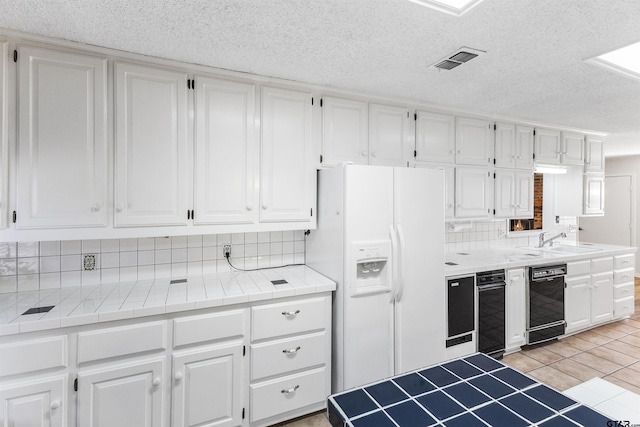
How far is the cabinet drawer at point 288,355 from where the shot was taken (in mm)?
2059

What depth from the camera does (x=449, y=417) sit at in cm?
97

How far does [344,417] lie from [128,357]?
1.39 m

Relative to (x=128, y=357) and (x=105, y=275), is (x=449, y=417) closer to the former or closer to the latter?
(x=128, y=357)

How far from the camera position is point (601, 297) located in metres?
3.79

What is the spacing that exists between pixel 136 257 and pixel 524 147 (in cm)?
411

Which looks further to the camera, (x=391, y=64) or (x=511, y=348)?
(x=511, y=348)

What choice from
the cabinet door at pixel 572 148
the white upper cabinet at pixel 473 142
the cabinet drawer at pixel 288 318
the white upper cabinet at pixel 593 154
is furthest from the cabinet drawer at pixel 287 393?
the white upper cabinet at pixel 593 154

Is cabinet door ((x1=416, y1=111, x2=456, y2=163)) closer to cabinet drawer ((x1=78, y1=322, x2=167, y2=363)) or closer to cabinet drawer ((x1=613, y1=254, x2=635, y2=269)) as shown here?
cabinet drawer ((x1=78, y1=322, x2=167, y2=363))

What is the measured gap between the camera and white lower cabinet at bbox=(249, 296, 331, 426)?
206 cm

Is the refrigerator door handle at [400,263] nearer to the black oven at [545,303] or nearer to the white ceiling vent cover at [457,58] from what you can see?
the white ceiling vent cover at [457,58]

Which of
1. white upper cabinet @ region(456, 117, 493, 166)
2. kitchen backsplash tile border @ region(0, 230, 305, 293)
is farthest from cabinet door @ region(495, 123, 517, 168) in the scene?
kitchen backsplash tile border @ region(0, 230, 305, 293)

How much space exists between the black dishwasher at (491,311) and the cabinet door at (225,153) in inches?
86.2

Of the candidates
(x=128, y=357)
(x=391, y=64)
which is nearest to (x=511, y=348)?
(x=391, y=64)

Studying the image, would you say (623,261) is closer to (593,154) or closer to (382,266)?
(593,154)
